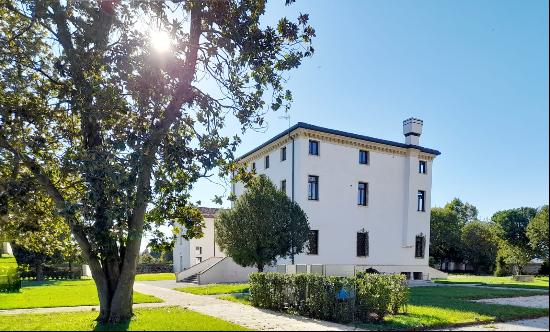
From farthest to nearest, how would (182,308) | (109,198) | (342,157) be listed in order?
(342,157) → (182,308) → (109,198)

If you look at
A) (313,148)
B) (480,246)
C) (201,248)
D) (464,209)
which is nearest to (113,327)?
(313,148)

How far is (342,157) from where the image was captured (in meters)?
28.1

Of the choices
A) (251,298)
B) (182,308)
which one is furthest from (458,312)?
(182,308)

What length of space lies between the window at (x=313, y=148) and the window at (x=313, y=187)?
147 centimetres

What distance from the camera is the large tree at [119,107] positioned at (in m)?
11.0

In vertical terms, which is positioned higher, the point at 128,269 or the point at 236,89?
the point at 236,89

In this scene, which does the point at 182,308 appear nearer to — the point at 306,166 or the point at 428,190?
the point at 306,166

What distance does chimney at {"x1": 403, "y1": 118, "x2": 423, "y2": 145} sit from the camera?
102ft

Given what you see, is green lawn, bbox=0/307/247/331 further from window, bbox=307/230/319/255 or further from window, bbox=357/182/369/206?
window, bbox=357/182/369/206

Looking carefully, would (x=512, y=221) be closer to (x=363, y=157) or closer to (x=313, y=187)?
(x=363, y=157)

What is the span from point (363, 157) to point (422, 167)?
18.9ft

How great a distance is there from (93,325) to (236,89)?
7940mm

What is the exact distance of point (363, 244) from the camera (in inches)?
1140

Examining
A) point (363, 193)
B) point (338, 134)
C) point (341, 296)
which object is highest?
point (338, 134)
